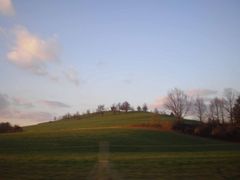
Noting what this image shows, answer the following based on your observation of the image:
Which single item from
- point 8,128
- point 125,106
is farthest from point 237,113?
point 125,106

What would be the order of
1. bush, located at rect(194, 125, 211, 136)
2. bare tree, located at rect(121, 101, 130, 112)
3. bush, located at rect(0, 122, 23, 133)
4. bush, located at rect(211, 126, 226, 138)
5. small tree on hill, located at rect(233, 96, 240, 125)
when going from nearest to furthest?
bush, located at rect(211, 126, 226, 138) < bush, located at rect(194, 125, 211, 136) < small tree on hill, located at rect(233, 96, 240, 125) < bush, located at rect(0, 122, 23, 133) < bare tree, located at rect(121, 101, 130, 112)

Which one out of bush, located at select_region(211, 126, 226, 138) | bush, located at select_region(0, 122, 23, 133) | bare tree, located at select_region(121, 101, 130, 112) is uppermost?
bare tree, located at select_region(121, 101, 130, 112)

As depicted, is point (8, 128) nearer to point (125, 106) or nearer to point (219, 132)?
point (219, 132)

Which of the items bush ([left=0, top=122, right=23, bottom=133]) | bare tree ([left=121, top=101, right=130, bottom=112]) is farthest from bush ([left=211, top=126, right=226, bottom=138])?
bare tree ([left=121, top=101, right=130, bottom=112])

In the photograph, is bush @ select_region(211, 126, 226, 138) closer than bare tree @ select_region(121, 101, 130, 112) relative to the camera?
Yes

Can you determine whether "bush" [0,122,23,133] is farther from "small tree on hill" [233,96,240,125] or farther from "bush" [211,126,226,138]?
"small tree on hill" [233,96,240,125]

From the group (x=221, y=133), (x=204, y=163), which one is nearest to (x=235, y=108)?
(x=221, y=133)

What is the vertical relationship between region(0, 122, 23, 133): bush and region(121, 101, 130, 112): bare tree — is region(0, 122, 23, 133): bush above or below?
below

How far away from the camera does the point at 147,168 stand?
2197 centimetres

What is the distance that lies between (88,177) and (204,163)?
9689mm

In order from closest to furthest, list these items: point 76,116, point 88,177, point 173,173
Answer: point 88,177, point 173,173, point 76,116

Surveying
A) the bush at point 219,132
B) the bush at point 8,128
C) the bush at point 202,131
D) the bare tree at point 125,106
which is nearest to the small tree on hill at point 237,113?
the bush at point 219,132

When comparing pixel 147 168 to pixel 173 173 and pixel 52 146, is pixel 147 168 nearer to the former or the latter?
pixel 173 173

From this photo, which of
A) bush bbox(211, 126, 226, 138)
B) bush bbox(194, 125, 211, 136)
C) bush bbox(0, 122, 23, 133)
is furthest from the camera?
bush bbox(0, 122, 23, 133)
